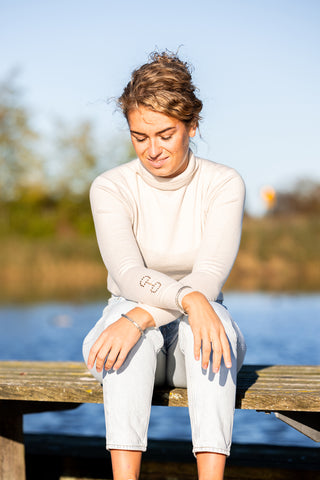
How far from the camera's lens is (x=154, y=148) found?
214cm

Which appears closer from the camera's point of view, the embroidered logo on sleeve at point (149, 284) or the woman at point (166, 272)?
the woman at point (166, 272)

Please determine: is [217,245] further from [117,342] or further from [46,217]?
[46,217]

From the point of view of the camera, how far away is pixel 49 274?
16.5 m

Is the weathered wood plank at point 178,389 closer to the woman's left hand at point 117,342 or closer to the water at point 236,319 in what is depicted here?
the woman's left hand at point 117,342

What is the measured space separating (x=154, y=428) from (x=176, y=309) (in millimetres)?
2749

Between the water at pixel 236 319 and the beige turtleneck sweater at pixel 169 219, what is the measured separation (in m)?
2.30

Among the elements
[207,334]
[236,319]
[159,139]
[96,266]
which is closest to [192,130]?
[159,139]

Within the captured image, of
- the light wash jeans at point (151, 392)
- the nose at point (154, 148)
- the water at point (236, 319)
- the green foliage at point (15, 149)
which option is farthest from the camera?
the green foliage at point (15, 149)

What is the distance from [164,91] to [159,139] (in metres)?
0.15

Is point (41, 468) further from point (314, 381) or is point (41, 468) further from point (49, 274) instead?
point (49, 274)

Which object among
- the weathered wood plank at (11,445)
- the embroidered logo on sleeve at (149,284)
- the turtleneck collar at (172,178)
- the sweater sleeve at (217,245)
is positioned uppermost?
the turtleneck collar at (172,178)

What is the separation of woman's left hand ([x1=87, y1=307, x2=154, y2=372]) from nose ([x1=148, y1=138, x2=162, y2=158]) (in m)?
0.50

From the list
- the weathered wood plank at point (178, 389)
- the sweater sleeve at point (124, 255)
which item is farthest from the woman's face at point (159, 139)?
the weathered wood plank at point (178, 389)

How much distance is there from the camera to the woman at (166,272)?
1884 millimetres
